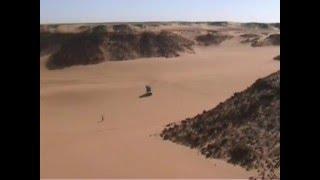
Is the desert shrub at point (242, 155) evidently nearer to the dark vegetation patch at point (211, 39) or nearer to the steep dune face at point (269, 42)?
the steep dune face at point (269, 42)

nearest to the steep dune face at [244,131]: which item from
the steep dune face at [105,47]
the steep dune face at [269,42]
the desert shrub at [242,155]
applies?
the desert shrub at [242,155]

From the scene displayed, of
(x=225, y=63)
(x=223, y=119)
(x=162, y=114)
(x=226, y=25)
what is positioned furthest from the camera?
(x=226, y=25)

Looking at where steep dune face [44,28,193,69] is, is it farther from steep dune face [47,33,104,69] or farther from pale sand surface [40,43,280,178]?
pale sand surface [40,43,280,178]

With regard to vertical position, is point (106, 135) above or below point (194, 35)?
below

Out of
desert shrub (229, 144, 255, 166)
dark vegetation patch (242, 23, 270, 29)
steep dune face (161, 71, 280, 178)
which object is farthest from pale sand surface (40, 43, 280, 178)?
dark vegetation patch (242, 23, 270, 29)
